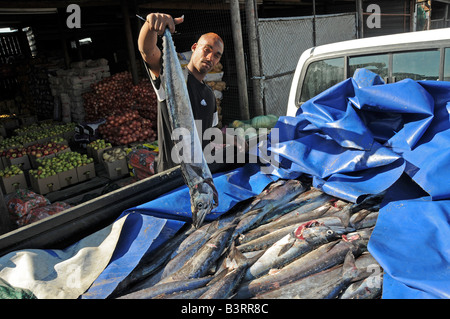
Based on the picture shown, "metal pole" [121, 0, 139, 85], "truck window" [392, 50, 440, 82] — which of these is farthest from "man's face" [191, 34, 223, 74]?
"metal pole" [121, 0, 139, 85]

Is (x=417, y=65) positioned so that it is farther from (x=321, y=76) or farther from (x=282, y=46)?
(x=282, y=46)

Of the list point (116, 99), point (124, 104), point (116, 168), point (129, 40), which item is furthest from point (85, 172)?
point (129, 40)

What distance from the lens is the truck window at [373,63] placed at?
11.3 ft

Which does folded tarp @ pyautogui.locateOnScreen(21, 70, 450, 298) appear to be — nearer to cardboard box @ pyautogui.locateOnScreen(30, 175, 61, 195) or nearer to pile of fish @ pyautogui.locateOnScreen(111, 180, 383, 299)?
pile of fish @ pyautogui.locateOnScreen(111, 180, 383, 299)

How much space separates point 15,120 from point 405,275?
40.4ft

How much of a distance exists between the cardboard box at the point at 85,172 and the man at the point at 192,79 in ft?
12.1

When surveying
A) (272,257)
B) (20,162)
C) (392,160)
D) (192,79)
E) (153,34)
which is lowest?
(20,162)

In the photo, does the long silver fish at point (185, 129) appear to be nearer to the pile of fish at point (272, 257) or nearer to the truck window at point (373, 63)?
the pile of fish at point (272, 257)

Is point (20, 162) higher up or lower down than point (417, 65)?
lower down

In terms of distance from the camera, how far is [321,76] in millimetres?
4000

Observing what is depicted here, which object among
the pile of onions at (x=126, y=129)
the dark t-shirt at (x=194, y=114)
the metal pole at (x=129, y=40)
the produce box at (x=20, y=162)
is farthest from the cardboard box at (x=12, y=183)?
the metal pole at (x=129, y=40)

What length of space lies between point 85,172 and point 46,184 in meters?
0.78

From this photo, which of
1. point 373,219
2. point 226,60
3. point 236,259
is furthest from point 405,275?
point 226,60

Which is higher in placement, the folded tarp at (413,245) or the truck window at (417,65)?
the truck window at (417,65)
